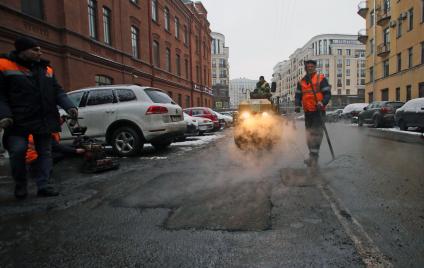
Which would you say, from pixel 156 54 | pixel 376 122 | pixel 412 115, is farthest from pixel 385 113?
pixel 156 54

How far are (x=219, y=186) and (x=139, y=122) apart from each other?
3.92 metres

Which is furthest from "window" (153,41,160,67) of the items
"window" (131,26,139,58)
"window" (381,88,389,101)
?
"window" (381,88,389,101)

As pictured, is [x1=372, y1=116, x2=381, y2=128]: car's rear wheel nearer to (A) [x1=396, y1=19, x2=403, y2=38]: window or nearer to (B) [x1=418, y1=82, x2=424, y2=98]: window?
(B) [x1=418, y1=82, x2=424, y2=98]: window

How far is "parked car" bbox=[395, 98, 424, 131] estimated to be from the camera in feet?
42.0

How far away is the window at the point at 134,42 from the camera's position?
20689 mm

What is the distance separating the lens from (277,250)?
7.85ft

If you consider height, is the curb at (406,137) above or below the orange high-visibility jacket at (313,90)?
below

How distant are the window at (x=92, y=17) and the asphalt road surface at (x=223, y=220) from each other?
499 inches

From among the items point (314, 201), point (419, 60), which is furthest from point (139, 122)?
point (419, 60)

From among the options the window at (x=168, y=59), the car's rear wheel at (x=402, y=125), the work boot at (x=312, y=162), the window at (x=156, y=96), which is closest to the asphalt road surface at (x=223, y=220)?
the work boot at (x=312, y=162)

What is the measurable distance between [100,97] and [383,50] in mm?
32290

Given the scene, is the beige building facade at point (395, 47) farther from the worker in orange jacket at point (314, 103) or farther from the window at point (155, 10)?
the worker in orange jacket at point (314, 103)

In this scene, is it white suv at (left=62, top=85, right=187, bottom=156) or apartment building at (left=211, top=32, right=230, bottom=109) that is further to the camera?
apartment building at (left=211, top=32, right=230, bottom=109)

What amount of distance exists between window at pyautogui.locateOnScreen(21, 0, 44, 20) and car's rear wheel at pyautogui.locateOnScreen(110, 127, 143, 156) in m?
7.97
